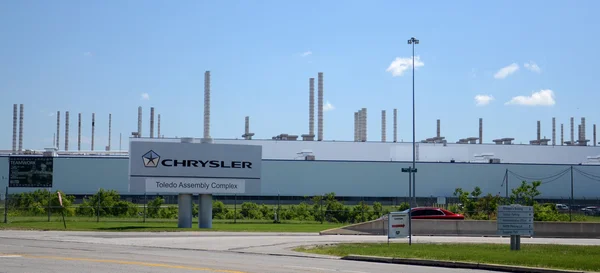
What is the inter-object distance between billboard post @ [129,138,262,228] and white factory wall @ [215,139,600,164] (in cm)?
4655

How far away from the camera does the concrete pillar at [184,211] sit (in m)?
41.3

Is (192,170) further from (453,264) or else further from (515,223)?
(453,264)

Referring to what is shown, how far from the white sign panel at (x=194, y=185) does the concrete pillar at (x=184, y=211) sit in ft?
1.52

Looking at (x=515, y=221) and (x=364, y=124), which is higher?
(x=364, y=124)

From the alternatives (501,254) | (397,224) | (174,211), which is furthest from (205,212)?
(501,254)

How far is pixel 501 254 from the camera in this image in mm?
23953

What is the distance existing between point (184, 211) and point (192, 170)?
7.70ft

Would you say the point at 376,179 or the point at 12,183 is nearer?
the point at 12,183

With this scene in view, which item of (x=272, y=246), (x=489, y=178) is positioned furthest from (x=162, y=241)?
(x=489, y=178)

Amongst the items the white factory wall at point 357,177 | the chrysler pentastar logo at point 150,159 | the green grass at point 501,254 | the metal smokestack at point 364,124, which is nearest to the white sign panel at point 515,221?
the green grass at point 501,254

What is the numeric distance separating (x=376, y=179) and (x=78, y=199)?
31637 mm

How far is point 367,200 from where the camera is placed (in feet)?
268

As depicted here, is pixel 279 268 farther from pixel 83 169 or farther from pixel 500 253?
pixel 83 169

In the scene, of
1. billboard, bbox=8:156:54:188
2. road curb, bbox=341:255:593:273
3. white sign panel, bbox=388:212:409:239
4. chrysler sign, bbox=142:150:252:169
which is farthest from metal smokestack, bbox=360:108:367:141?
road curb, bbox=341:255:593:273
